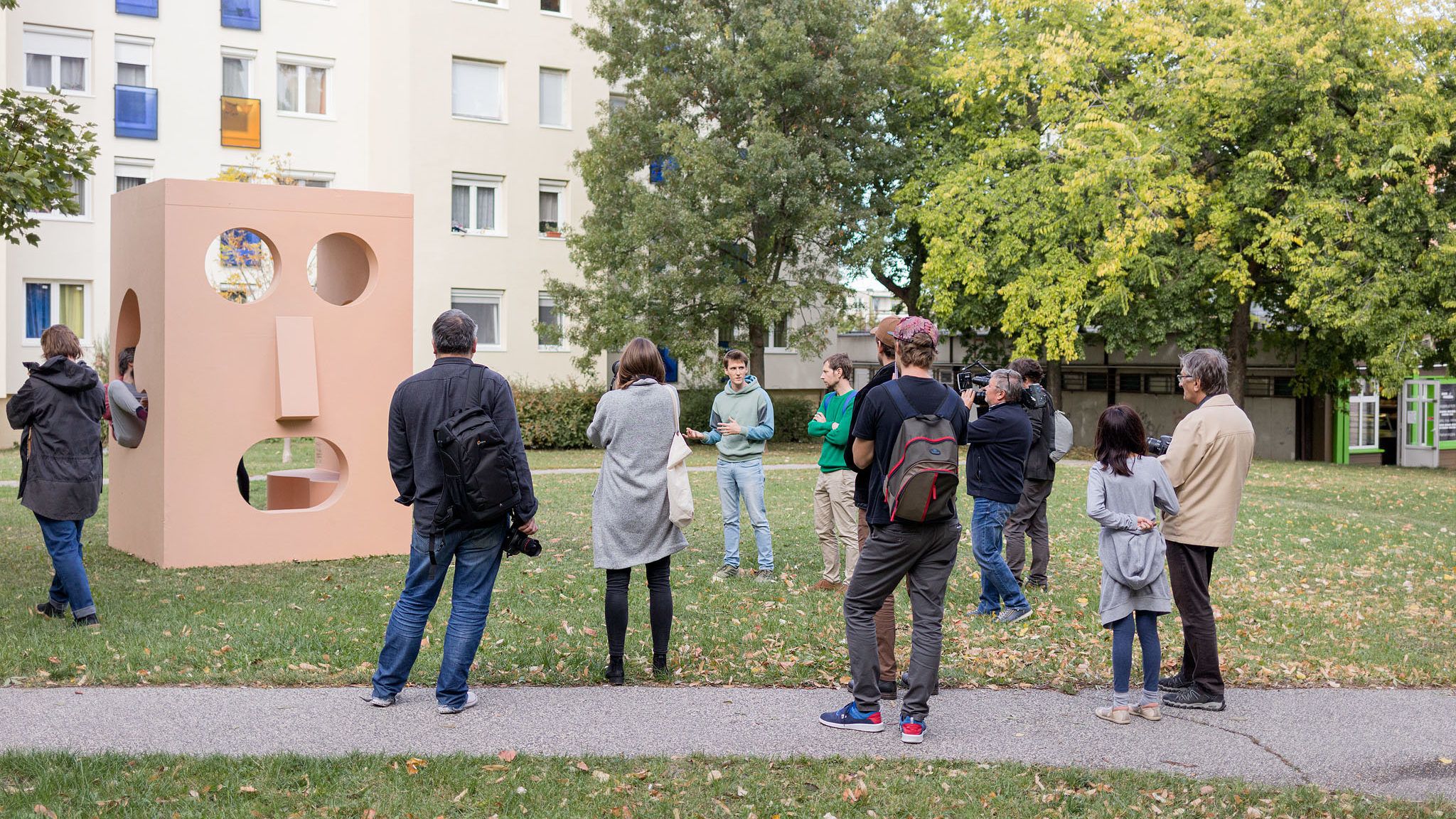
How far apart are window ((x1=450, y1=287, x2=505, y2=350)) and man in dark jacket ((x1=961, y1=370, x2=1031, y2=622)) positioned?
26.0 metres

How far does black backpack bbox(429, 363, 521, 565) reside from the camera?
5668 mm

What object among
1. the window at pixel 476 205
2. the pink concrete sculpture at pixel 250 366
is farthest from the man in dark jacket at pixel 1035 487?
the window at pixel 476 205

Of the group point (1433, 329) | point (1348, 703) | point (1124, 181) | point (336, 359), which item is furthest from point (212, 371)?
point (1433, 329)

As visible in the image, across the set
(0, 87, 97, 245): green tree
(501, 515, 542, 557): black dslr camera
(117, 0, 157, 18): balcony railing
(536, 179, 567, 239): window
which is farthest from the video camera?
(117, 0, 157, 18): balcony railing

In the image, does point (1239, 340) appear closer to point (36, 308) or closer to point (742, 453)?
point (742, 453)

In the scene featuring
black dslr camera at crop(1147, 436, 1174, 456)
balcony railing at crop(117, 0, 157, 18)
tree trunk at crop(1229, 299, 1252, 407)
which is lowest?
black dslr camera at crop(1147, 436, 1174, 456)

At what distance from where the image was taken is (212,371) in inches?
423

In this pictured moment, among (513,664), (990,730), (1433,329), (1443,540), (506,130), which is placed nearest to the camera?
(990,730)

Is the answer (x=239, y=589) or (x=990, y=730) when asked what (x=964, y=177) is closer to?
(x=239, y=589)

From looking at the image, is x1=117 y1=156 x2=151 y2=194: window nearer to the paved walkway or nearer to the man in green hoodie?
the man in green hoodie

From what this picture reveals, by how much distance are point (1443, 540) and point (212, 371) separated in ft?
43.5

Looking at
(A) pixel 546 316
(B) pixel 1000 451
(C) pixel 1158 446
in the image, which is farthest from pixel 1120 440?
(A) pixel 546 316

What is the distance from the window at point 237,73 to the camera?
3191 centimetres

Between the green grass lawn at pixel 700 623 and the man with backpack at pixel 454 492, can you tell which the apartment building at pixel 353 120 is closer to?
the green grass lawn at pixel 700 623
